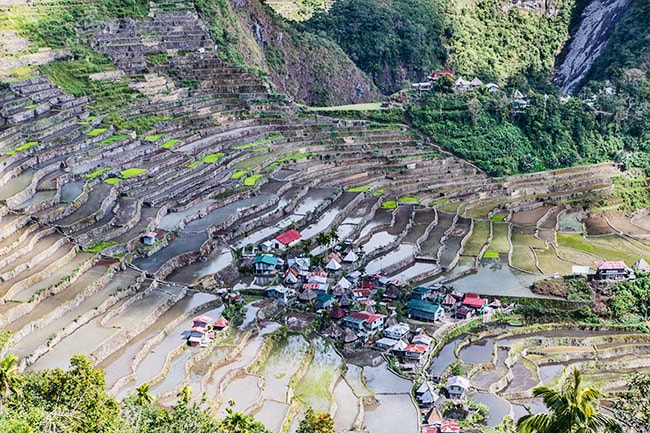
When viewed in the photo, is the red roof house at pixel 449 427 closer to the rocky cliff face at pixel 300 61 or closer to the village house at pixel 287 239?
the village house at pixel 287 239

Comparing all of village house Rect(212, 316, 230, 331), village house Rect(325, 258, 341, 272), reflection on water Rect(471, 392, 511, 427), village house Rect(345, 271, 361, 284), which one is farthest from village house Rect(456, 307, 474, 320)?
village house Rect(212, 316, 230, 331)

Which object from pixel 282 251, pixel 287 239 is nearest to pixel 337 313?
pixel 282 251

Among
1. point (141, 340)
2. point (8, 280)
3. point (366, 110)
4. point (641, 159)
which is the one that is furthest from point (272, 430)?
point (641, 159)

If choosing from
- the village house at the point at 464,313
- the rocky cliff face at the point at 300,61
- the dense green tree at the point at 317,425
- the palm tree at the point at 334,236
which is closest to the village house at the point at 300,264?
the palm tree at the point at 334,236

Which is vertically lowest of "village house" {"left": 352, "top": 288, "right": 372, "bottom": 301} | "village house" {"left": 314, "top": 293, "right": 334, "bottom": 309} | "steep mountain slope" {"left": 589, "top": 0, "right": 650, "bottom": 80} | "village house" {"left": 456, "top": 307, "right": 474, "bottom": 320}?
"village house" {"left": 456, "top": 307, "right": 474, "bottom": 320}

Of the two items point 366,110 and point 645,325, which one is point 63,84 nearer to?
point 366,110

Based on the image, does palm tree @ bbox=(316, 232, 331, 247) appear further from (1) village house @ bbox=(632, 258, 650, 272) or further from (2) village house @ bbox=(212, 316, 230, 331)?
(1) village house @ bbox=(632, 258, 650, 272)
